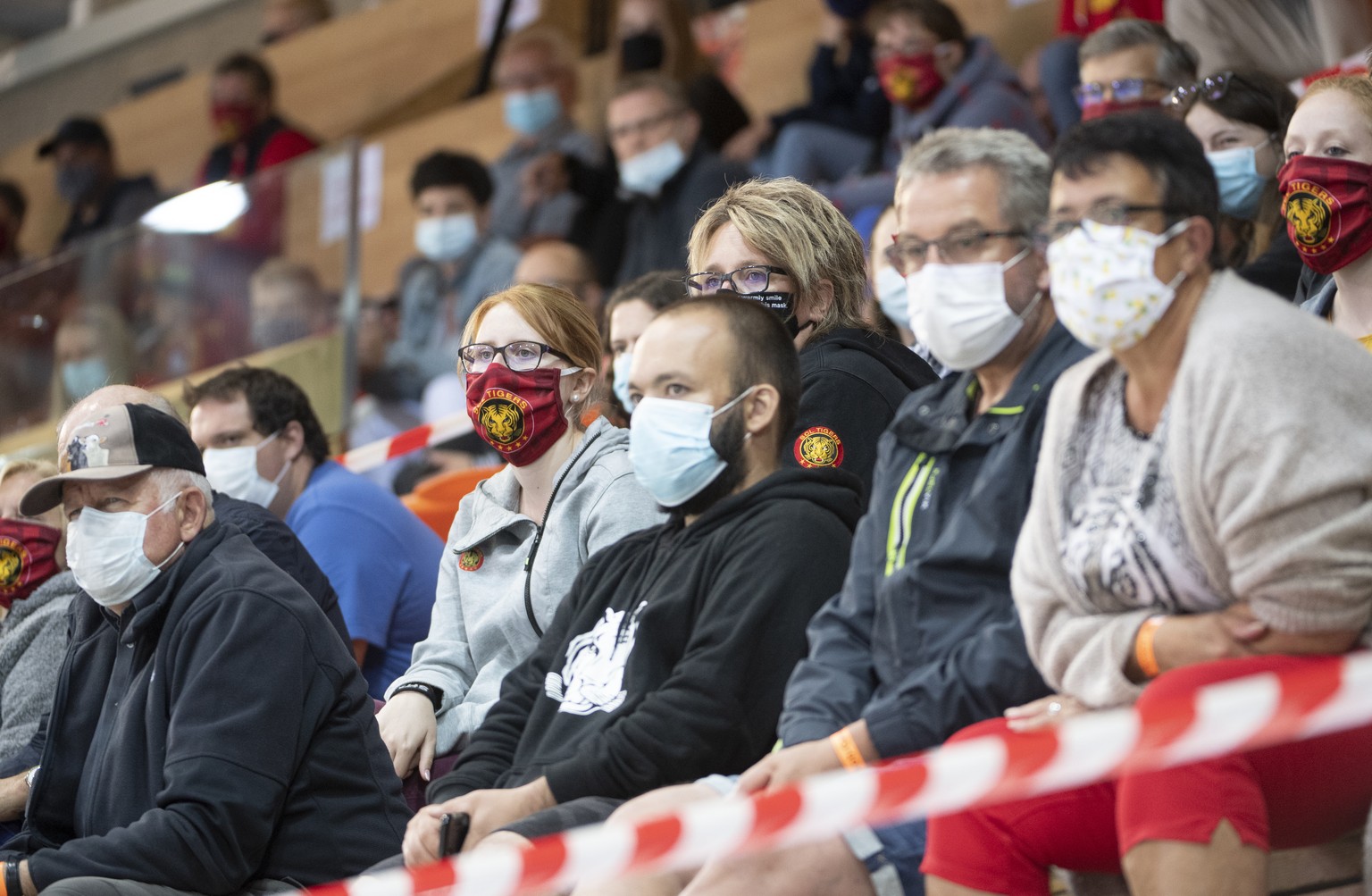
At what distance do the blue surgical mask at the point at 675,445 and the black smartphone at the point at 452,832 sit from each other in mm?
695

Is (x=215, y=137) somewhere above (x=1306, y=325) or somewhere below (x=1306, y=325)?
above

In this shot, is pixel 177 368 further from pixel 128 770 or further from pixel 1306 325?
pixel 1306 325

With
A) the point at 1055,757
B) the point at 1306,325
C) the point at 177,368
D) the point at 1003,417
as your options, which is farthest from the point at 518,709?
the point at 177,368

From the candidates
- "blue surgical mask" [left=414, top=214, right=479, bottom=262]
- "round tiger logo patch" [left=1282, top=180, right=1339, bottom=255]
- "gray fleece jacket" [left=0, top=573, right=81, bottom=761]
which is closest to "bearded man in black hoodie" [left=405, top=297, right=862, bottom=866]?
"round tiger logo patch" [left=1282, top=180, right=1339, bottom=255]

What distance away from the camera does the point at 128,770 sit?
3.57 meters

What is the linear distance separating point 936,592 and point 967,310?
0.46 meters

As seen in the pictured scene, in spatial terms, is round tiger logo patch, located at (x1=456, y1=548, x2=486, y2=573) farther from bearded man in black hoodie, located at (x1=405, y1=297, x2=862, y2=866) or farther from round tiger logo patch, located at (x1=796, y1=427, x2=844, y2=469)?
round tiger logo patch, located at (x1=796, y1=427, x2=844, y2=469)

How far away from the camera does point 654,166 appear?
779 cm

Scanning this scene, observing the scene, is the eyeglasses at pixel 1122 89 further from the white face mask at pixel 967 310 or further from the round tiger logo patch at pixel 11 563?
the round tiger logo patch at pixel 11 563

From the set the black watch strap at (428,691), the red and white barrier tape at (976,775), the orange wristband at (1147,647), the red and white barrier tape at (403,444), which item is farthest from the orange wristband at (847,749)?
the red and white barrier tape at (403,444)

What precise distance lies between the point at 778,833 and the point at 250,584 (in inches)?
60.0

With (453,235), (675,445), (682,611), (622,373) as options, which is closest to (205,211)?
(453,235)

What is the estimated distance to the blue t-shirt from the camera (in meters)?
4.81

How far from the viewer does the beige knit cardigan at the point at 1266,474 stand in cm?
239
